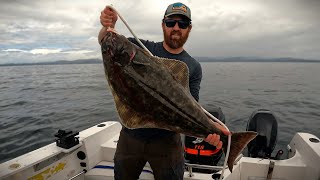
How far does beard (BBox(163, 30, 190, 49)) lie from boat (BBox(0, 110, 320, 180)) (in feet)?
8.32

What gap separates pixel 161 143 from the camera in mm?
4039

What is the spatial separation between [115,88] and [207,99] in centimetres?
2122

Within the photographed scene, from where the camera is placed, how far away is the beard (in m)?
3.82

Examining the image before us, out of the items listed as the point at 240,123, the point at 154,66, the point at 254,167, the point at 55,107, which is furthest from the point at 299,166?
the point at 55,107

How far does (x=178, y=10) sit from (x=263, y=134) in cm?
470

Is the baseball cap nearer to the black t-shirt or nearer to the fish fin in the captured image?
the black t-shirt

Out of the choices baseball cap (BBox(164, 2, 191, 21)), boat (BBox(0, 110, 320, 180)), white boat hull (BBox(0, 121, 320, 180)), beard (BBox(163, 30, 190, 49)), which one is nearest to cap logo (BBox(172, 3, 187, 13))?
baseball cap (BBox(164, 2, 191, 21))

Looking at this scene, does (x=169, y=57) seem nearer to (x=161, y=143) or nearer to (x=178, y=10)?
(x=178, y=10)

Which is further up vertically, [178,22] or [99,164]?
[178,22]

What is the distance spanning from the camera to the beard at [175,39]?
382cm

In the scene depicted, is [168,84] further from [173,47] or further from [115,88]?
[173,47]

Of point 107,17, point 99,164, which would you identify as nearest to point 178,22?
point 107,17

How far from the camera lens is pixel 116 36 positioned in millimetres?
3010

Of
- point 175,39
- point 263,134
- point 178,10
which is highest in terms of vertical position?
point 178,10
